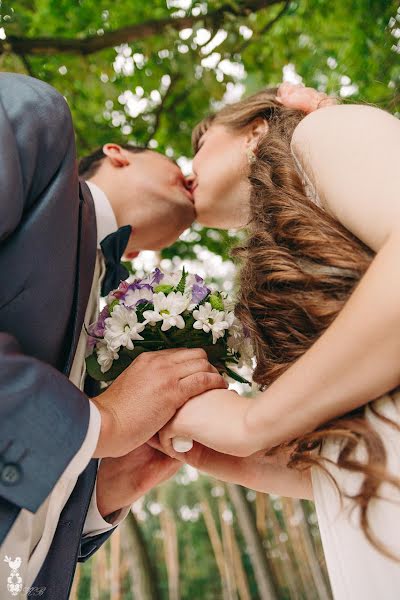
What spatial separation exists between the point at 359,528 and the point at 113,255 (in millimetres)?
1533

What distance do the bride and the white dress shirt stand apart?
380 mm

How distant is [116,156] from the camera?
3141 millimetres

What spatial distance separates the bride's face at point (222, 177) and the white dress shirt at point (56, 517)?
2.10 feet

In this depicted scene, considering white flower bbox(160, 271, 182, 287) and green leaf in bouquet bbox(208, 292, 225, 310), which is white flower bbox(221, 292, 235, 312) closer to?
green leaf in bouquet bbox(208, 292, 225, 310)

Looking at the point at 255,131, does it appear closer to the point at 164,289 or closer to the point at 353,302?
the point at 164,289

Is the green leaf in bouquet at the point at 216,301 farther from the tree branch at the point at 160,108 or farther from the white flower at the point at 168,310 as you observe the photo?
the tree branch at the point at 160,108

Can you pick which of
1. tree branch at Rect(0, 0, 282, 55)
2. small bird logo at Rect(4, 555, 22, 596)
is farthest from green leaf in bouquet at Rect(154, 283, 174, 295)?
tree branch at Rect(0, 0, 282, 55)

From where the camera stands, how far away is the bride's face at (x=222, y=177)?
2.70 metres

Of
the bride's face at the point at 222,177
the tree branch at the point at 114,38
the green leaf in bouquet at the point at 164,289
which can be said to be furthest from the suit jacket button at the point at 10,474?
the tree branch at the point at 114,38

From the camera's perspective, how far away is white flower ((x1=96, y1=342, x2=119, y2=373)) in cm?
209

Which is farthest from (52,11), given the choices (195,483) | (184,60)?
(195,483)

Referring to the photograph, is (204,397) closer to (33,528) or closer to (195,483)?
(33,528)

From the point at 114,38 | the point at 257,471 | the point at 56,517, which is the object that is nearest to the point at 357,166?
the point at 257,471

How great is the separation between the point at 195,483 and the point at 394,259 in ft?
40.0
